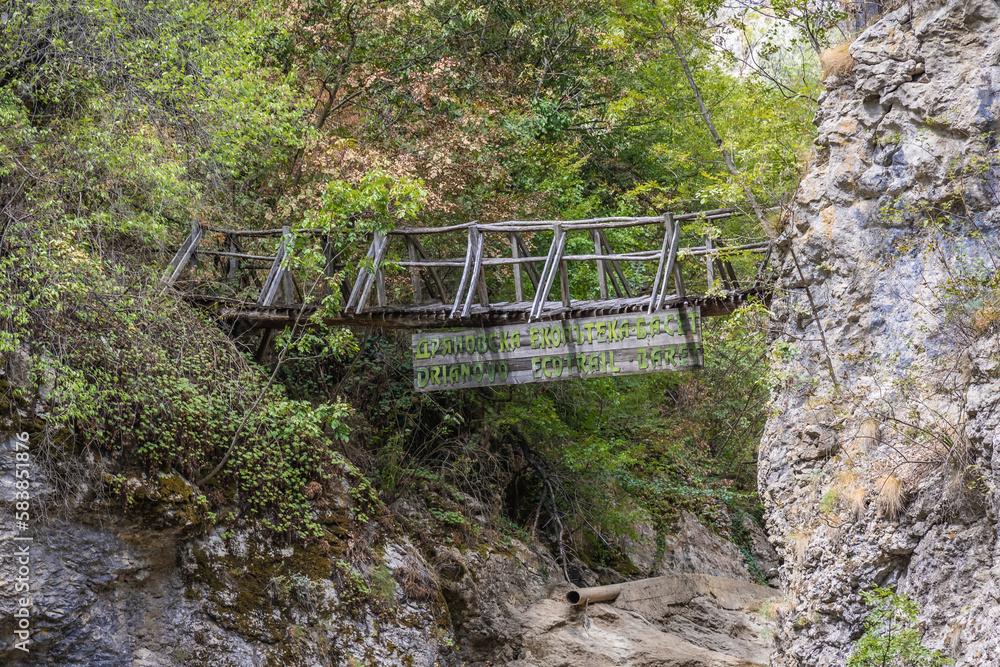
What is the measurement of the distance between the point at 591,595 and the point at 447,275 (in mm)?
4351

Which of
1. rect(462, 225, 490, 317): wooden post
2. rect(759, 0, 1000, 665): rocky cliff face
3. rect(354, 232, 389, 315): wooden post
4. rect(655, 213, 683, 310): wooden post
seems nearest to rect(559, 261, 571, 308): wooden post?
rect(462, 225, 490, 317): wooden post

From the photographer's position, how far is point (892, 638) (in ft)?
17.9

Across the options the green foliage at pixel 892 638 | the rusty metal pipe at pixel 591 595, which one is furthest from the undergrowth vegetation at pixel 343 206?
the green foliage at pixel 892 638

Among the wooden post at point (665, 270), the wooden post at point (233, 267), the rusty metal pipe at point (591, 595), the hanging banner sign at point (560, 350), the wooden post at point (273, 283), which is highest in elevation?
the wooden post at point (233, 267)

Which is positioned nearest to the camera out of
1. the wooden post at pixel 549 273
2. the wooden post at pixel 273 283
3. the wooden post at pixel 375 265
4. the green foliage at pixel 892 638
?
the green foliage at pixel 892 638

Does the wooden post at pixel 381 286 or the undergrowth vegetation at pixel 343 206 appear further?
the wooden post at pixel 381 286

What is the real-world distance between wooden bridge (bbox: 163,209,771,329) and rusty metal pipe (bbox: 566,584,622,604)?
3269mm

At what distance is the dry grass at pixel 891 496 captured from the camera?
598cm

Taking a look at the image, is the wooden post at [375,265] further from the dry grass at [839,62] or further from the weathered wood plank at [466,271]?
the dry grass at [839,62]

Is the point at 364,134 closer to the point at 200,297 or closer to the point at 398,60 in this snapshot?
the point at 398,60

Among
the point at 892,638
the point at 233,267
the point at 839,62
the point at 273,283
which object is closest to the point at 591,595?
the point at 892,638

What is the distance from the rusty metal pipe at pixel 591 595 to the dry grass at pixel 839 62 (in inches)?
230

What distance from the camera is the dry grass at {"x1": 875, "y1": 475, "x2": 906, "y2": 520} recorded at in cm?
598

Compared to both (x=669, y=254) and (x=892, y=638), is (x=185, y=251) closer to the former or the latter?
(x=669, y=254)
